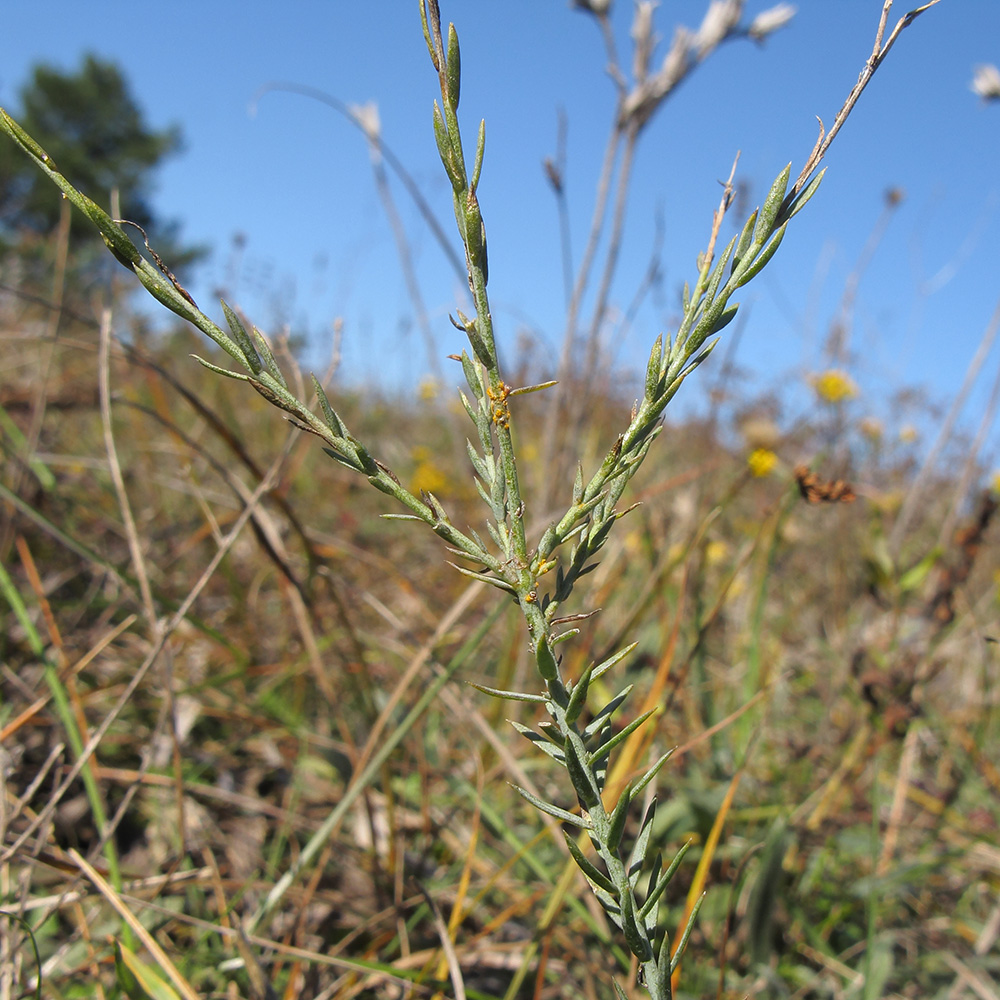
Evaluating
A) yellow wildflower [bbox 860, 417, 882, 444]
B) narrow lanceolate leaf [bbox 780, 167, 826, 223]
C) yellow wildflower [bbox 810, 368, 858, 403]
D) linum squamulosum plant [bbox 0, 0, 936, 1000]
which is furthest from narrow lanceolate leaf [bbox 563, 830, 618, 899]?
yellow wildflower [bbox 860, 417, 882, 444]

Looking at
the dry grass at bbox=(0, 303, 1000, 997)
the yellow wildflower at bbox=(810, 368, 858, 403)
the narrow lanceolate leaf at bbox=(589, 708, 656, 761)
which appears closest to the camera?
the narrow lanceolate leaf at bbox=(589, 708, 656, 761)

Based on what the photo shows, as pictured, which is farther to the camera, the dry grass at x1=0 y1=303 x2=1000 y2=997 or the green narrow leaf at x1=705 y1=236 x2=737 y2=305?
the dry grass at x1=0 y1=303 x2=1000 y2=997

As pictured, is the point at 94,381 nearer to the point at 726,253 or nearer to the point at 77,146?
the point at 726,253

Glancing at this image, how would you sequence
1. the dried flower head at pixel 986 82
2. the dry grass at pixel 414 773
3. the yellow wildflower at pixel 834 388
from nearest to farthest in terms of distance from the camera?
the dry grass at pixel 414 773
the dried flower head at pixel 986 82
the yellow wildflower at pixel 834 388

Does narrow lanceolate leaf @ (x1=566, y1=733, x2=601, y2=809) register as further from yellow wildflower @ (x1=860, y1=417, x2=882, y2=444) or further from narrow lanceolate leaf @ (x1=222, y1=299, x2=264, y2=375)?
yellow wildflower @ (x1=860, y1=417, x2=882, y2=444)

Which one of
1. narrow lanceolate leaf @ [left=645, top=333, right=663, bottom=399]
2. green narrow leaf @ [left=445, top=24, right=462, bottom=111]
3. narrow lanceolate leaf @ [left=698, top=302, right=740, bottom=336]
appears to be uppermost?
green narrow leaf @ [left=445, top=24, right=462, bottom=111]

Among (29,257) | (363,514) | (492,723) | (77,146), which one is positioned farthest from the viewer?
(77,146)

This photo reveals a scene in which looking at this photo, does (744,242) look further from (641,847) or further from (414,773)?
(414,773)

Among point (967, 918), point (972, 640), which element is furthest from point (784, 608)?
point (967, 918)

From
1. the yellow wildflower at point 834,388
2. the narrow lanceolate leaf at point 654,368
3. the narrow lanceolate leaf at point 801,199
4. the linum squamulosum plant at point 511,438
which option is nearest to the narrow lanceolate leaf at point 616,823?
the linum squamulosum plant at point 511,438

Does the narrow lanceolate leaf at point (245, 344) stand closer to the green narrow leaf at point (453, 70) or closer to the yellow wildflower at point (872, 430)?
the green narrow leaf at point (453, 70)

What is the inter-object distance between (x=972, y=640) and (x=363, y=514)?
80.0 inches

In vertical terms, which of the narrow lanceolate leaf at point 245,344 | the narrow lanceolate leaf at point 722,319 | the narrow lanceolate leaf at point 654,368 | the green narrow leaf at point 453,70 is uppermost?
the green narrow leaf at point 453,70

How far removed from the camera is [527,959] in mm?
847
